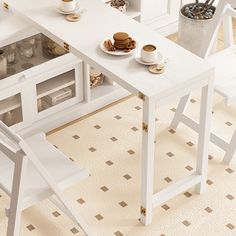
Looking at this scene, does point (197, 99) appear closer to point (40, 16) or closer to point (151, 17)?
point (151, 17)

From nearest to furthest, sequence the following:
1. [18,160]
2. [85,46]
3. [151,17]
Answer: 1. [18,160]
2. [85,46]
3. [151,17]

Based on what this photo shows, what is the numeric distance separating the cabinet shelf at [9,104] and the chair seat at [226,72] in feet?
3.86

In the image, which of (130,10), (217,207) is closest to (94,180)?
(217,207)

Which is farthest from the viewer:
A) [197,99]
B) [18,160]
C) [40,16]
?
[197,99]

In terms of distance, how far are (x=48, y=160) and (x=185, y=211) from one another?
88 centimetres

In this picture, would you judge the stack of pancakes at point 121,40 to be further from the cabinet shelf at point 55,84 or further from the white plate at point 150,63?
the cabinet shelf at point 55,84

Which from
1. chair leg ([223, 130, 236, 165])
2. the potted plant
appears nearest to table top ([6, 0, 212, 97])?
chair leg ([223, 130, 236, 165])

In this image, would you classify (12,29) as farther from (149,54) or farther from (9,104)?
(149,54)

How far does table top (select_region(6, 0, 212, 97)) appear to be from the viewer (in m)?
3.53

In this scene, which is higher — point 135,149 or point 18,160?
point 18,160


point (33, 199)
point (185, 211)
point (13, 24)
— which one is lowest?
point (185, 211)

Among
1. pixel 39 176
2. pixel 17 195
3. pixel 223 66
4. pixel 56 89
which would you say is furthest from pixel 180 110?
pixel 17 195

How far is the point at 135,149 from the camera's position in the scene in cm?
442

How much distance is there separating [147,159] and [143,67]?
18.5 inches
